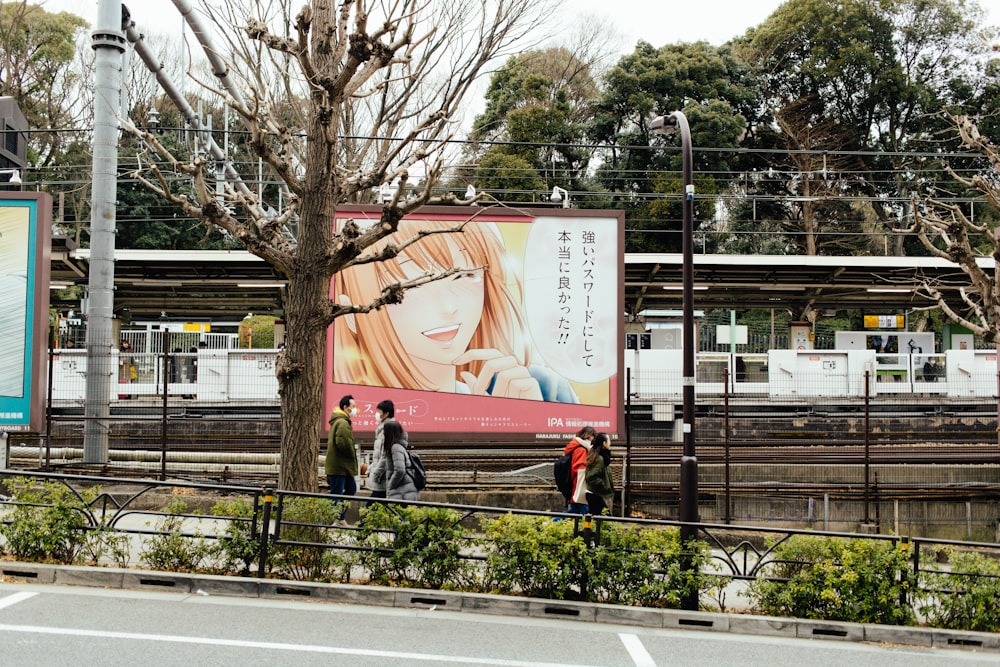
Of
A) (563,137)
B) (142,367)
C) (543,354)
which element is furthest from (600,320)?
(563,137)

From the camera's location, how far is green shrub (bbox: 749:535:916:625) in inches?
345

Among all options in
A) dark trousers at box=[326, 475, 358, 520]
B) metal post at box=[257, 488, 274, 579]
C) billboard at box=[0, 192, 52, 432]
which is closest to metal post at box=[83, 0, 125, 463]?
billboard at box=[0, 192, 52, 432]

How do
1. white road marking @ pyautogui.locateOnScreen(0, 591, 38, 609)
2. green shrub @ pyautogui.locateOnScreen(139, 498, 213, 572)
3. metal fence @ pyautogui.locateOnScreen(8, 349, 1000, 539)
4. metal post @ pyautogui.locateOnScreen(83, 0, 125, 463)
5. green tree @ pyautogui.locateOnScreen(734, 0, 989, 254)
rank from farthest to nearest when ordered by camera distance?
1. green tree @ pyautogui.locateOnScreen(734, 0, 989, 254)
2. metal fence @ pyautogui.locateOnScreen(8, 349, 1000, 539)
3. metal post @ pyautogui.locateOnScreen(83, 0, 125, 463)
4. green shrub @ pyautogui.locateOnScreen(139, 498, 213, 572)
5. white road marking @ pyautogui.locateOnScreen(0, 591, 38, 609)

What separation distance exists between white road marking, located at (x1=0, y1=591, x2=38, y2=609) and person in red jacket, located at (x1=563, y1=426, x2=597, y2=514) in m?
6.52

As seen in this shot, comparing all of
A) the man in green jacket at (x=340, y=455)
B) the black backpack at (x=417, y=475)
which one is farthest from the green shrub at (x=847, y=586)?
the man in green jacket at (x=340, y=455)

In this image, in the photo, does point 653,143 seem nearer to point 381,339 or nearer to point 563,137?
point 563,137

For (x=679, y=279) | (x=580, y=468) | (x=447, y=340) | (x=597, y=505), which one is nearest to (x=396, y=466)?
(x=580, y=468)

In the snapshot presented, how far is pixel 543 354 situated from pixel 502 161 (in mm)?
25560

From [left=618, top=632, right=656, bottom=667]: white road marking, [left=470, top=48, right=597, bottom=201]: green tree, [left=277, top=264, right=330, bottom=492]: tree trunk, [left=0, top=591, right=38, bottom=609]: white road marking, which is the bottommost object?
[left=618, top=632, right=656, bottom=667]: white road marking

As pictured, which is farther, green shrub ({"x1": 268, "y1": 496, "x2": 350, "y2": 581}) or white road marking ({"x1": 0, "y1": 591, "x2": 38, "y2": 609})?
green shrub ({"x1": 268, "y1": 496, "x2": 350, "y2": 581})

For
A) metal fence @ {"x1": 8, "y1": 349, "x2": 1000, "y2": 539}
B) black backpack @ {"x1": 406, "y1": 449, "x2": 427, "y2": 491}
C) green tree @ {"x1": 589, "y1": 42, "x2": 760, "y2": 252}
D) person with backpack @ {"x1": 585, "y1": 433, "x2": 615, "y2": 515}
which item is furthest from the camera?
green tree @ {"x1": 589, "y1": 42, "x2": 760, "y2": 252}

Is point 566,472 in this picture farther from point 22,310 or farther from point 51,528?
point 22,310

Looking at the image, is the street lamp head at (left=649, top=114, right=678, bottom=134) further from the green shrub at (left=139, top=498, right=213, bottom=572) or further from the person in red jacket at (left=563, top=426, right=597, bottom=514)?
the green shrub at (left=139, top=498, right=213, bottom=572)

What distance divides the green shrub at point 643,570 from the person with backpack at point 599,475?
235 cm
